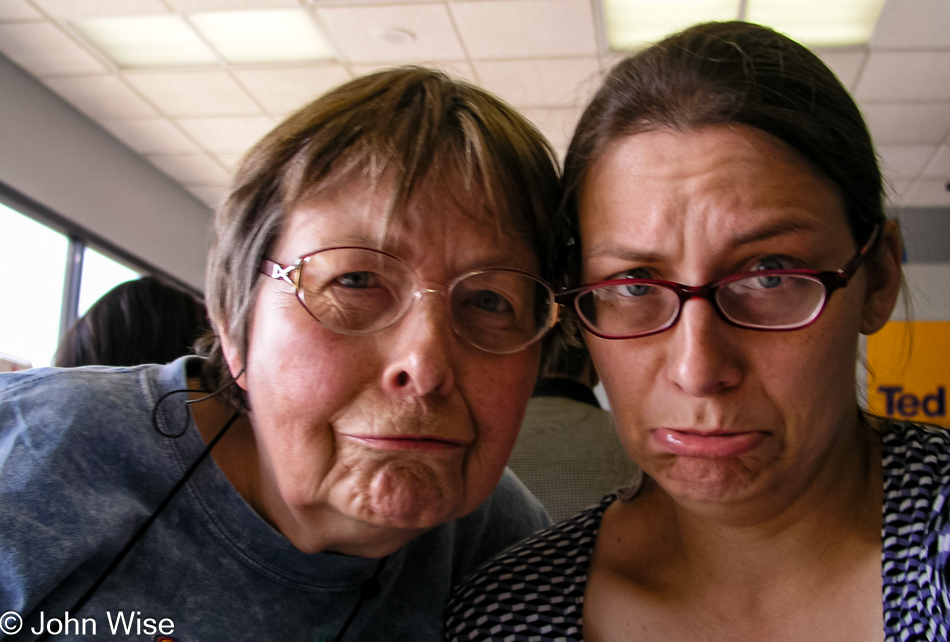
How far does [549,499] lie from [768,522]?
1.14 m

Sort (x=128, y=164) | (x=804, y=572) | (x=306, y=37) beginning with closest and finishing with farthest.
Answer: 1. (x=804, y=572)
2. (x=306, y=37)
3. (x=128, y=164)

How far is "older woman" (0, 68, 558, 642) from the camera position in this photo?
3.43 ft

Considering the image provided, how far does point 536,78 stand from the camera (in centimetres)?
489

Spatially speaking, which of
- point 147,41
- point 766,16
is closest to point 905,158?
point 766,16

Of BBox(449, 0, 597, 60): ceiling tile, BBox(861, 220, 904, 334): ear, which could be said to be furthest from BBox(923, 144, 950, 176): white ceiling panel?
BBox(861, 220, 904, 334): ear

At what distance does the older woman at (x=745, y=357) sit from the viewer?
0.98m

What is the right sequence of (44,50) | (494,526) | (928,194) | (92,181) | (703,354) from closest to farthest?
(703,354)
(494,526)
(44,50)
(92,181)
(928,194)

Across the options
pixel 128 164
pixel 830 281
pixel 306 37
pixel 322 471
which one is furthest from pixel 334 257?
pixel 128 164

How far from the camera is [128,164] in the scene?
6.37 m

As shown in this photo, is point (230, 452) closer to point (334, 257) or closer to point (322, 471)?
point (322, 471)

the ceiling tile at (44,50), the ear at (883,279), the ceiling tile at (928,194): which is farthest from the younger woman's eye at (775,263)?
the ceiling tile at (928,194)

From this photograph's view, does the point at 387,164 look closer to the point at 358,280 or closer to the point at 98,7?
Result: the point at 358,280

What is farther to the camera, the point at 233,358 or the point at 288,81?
the point at 288,81

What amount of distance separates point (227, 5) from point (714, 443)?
4165mm
